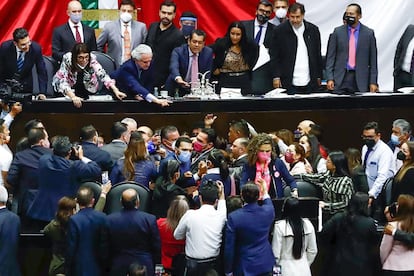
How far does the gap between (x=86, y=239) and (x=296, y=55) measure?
14.8 feet

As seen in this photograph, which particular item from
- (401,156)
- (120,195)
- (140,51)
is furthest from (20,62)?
(401,156)

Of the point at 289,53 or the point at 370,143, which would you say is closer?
the point at 370,143

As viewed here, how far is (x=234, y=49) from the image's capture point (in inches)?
582

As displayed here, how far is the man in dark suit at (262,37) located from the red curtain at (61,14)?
6.68 feet

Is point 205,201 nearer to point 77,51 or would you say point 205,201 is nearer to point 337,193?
point 337,193

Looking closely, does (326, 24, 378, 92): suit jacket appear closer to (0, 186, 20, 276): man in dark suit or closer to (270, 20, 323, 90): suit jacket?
(270, 20, 323, 90): suit jacket

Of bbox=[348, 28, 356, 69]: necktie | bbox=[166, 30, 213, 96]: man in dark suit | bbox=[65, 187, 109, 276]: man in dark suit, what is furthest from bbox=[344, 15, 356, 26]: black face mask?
bbox=[65, 187, 109, 276]: man in dark suit

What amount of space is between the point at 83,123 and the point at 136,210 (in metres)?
3.03

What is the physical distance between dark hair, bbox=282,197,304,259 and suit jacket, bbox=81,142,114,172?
1970mm

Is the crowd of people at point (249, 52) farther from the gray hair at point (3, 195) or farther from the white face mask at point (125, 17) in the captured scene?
the gray hair at point (3, 195)

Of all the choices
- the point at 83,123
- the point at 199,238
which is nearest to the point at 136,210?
the point at 199,238

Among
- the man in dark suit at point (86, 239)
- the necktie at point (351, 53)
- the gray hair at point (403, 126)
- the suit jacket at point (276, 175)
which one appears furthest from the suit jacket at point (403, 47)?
the man in dark suit at point (86, 239)

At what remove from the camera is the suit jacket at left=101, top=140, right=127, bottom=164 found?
1277 centimetres

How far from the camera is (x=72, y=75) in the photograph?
1402cm
